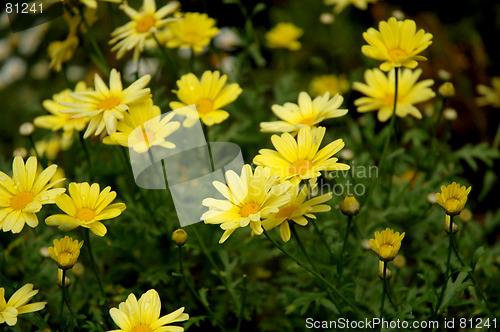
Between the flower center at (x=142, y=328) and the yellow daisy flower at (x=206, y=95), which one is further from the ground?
the yellow daisy flower at (x=206, y=95)

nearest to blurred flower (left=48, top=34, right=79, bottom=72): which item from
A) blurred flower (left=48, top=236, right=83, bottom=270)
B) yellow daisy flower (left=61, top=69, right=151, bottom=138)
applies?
yellow daisy flower (left=61, top=69, right=151, bottom=138)

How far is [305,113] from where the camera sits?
6.44 feet

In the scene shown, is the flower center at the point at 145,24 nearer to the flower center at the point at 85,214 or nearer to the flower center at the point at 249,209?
the flower center at the point at 85,214

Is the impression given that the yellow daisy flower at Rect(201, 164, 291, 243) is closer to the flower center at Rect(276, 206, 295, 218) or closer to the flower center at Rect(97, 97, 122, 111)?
the flower center at Rect(276, 206, 295, 218)

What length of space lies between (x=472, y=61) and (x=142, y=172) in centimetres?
284

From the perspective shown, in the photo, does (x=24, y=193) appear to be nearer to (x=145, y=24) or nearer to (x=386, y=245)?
(x=145, y=24)

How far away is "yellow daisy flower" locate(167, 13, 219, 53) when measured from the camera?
2.55 m

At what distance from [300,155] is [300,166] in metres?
0.05

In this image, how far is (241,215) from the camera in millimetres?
1631

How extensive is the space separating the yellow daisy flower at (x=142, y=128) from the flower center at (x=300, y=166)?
1.42 feet

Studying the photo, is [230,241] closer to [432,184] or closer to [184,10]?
[432,184]

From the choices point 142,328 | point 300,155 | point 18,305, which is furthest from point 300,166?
point 18,305

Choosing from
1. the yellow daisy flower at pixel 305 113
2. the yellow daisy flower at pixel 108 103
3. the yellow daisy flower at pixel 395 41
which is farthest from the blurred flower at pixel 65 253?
the yellow daisy flower at pixel 395 41

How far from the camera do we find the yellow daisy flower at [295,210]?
1.63 metres
